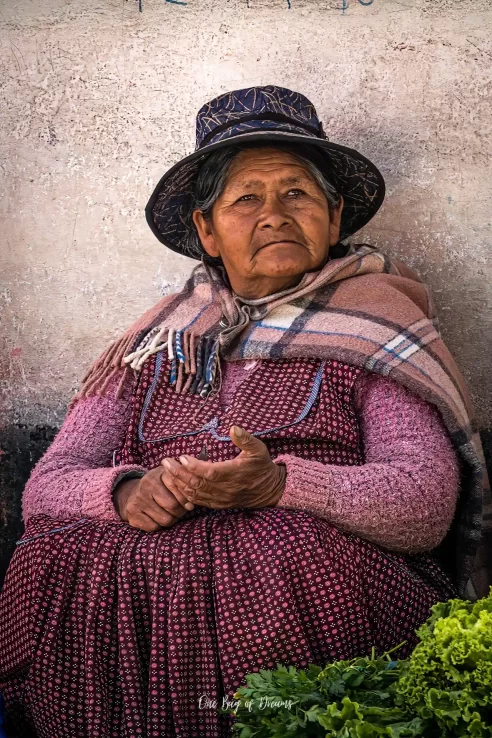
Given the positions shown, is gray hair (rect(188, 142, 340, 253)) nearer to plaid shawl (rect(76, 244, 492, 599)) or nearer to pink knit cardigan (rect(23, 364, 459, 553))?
plaid shawl (rect(76, 244, 492, 599))

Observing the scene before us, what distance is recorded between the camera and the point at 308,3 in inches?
140

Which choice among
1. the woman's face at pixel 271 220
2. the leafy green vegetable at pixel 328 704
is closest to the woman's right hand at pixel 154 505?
the leafy green vegetable at pixel 328 704

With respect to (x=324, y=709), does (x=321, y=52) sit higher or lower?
higher

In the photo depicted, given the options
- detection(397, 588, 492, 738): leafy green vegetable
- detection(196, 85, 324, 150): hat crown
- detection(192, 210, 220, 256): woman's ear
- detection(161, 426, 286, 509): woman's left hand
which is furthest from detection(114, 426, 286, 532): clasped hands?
detection(196, 85, 324, 150): hat crown

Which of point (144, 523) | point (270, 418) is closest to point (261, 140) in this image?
point (270, 418)

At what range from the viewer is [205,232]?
10.4ft

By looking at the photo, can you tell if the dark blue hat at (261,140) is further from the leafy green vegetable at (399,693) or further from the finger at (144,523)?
the leafy green vegetable at (399,693)

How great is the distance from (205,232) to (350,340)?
71 cm

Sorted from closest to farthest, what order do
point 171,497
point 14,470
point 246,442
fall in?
point 246,442, point 171,497, point 14,470

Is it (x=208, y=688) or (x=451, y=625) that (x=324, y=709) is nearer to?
(x=451, y=625)

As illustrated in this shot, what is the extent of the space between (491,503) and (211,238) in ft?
4.16

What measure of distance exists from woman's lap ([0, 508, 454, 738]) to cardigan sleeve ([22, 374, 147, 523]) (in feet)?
0.47

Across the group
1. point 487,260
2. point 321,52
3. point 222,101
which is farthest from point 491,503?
point 321,52

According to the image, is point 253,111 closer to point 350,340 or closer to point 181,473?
point 350,340
